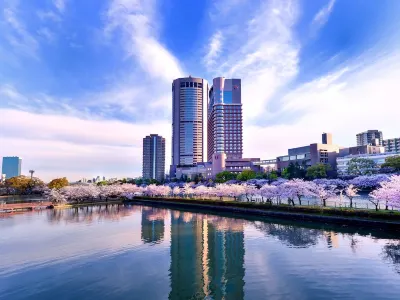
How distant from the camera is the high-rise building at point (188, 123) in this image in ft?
594

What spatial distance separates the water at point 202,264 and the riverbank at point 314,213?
1.68 metres

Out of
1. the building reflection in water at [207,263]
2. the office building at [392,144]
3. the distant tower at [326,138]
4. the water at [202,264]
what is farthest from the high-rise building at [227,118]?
the water at [202,264]

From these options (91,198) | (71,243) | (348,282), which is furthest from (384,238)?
(91,198)

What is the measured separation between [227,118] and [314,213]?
386 feet

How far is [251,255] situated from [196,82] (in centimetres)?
17477

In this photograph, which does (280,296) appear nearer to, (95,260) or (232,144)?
(95,260)

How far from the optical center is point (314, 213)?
113 feet

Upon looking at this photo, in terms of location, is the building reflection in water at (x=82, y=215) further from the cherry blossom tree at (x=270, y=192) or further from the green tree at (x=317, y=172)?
Result: the green tree at (x=317, y=172)

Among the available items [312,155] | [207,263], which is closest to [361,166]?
[312,155]

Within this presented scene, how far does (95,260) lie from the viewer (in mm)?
20141

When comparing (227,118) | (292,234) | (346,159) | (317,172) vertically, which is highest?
Result: (227,118)

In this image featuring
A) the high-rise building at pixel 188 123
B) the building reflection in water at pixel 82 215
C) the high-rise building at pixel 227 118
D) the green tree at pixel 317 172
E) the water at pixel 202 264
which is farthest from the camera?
the high-rise building at pixel 188 123

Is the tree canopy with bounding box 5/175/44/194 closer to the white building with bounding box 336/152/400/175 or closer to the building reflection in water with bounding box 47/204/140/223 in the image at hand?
the building reflection in water with bounding box 47/204/140/223

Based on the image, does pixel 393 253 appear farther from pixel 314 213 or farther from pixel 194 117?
pixel 194 117
